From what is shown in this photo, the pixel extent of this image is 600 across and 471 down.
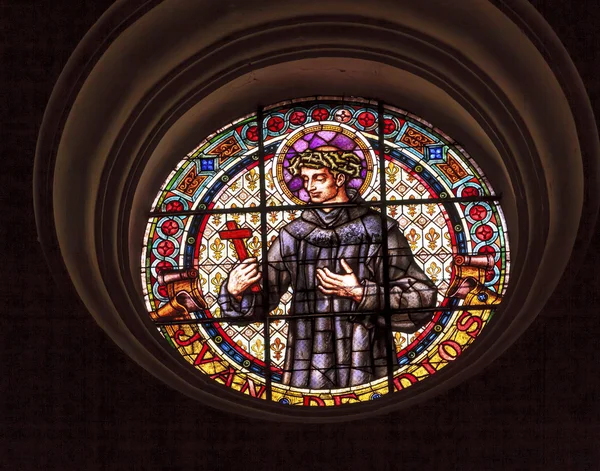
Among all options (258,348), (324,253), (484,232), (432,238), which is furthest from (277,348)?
(484,232)

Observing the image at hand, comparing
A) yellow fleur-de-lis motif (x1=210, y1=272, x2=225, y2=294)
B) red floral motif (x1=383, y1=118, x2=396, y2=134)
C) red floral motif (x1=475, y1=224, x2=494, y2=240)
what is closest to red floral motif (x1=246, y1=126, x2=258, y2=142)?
red floral motif (x1=383, y1=118, x2=396, y2=134)

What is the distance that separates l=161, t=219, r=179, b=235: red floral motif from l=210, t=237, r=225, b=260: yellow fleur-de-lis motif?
28cm

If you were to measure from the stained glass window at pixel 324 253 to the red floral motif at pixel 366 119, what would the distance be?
0.05 feet

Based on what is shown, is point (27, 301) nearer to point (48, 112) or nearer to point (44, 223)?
point (44, 223)

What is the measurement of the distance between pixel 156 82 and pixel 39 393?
2425 mm

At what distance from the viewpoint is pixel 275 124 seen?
12117mm

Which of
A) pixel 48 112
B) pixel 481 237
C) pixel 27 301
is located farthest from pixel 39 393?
pixel 481 237

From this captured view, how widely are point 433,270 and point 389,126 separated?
114 cm

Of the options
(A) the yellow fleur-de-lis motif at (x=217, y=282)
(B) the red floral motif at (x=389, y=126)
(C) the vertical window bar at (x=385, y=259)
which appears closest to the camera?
(C) the vertical window bar at (x=385, y=259)

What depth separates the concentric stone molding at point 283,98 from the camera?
32.6 ft

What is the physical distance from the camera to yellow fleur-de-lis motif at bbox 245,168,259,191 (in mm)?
11938

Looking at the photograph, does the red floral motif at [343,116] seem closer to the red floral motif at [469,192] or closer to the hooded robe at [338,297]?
the hooded robe at [338,297]

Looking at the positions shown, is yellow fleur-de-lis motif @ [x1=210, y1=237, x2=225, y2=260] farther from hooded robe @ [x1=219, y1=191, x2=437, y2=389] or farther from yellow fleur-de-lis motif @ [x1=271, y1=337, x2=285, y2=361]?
yellow fleur-de-lis motif @ [x1=271, y1=337, x2=285, y2=361]

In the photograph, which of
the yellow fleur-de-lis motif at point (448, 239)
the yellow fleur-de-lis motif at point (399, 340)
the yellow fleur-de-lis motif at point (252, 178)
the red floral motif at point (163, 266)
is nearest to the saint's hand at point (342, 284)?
the yellow fleur-de-lis motif at point (399, 340)
